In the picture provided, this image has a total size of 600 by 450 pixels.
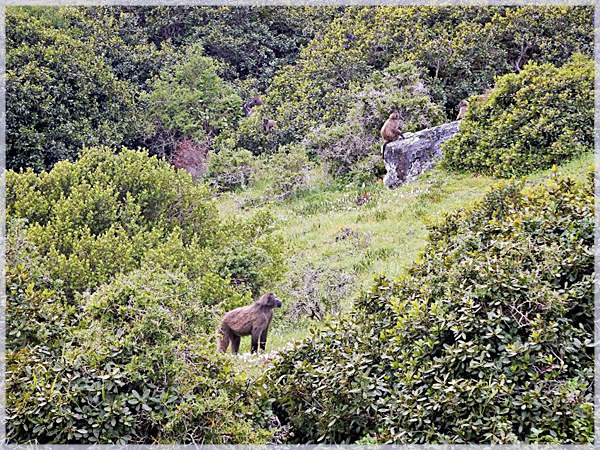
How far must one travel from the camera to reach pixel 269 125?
76.3 feet

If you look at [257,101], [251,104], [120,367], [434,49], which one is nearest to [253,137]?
[257,101]

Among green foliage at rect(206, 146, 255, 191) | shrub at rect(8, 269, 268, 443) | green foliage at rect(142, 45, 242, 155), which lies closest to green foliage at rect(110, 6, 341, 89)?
green foliage at rect(142, 45, 242, 155)

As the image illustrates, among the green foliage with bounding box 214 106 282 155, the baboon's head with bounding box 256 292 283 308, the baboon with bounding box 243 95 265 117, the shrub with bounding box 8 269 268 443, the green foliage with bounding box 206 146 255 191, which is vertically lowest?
the green foliage with bounding box 206 146 255 191

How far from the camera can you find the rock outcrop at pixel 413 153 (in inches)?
641

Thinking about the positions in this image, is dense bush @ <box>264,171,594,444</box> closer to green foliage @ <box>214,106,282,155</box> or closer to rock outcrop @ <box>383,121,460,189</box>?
rock outcrop @ <box>383,121,460,189</box>

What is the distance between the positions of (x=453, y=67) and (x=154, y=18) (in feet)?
44.8

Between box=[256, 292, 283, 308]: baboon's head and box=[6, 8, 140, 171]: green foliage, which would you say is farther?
box=[6, 8, 140, 171]: green foliage

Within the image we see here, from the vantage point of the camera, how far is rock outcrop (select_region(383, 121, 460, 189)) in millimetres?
16281

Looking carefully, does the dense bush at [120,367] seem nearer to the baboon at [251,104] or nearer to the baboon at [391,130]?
the baboon at [391,130]

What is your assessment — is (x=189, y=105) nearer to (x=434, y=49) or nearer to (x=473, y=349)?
(x=434, y=49)

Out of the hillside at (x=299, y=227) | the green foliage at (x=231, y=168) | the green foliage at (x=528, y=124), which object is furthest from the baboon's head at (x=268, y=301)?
the green foliage at (x=231, y=168)

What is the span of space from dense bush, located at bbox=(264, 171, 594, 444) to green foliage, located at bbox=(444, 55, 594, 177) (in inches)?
331

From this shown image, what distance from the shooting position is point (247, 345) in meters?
9.48

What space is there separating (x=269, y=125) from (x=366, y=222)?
32.5 ft
